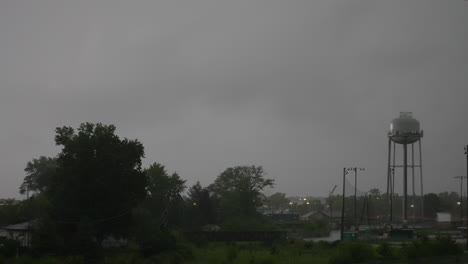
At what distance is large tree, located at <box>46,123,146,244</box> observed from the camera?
1923 inches

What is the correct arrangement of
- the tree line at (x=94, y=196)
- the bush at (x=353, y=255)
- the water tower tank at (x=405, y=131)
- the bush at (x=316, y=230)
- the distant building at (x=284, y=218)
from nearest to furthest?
the bush at (x=353, y=255) < the tree line at (x=94, y=196) < the bush at (x=316, y=230) < the water tower tank at (x=405, y=131) < the distant building at (x=284, y=218)

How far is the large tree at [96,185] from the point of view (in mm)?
48844

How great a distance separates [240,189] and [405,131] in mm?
36127

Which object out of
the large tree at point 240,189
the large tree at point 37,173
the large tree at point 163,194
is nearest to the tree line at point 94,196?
the large tree at point 163,194

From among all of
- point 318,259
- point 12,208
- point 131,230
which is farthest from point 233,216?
point 318,259

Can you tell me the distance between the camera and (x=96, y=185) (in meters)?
49.2

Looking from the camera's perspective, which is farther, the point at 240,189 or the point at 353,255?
the point at 240,189

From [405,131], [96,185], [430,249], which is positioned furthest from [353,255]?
[405,131]

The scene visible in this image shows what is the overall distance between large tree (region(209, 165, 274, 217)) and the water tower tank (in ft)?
90.8

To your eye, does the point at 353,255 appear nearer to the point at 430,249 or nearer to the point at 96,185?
the point at 430,249

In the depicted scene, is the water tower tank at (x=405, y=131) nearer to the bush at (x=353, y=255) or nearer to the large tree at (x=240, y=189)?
the large tree at (x=240, y=189)

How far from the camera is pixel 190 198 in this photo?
9212 cm

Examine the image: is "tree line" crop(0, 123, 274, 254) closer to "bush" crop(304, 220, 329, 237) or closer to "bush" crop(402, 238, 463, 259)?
"bush" crop(402, 238, 463, 259)

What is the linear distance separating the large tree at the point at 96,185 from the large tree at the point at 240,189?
4780 centimetres
